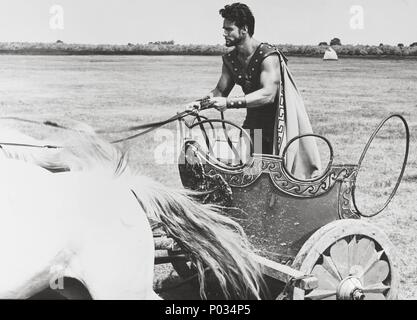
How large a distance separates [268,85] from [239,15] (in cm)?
38

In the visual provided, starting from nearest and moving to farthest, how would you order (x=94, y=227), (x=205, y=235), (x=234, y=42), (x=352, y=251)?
(x=94, y=227), (x=205, y=235), (x=352, y=251), (x=234, y=42)

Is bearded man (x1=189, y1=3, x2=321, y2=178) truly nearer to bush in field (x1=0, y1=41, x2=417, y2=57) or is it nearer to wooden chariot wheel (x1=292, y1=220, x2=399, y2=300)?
bush in field (x1=0, y1=41, x2=417, y2=57)

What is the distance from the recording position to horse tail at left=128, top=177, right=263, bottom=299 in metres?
2.62

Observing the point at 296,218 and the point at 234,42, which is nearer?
the point at 296,218

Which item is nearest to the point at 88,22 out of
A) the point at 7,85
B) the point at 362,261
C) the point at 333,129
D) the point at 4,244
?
the point at 7,85

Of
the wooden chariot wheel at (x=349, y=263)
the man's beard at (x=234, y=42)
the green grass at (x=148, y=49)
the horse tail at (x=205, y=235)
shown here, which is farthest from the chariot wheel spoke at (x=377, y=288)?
the man's beard at (x=234, y=42)

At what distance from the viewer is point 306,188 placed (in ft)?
8.98

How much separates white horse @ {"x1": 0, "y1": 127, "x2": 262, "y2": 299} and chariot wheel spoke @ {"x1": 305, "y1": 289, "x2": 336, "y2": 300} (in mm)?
273

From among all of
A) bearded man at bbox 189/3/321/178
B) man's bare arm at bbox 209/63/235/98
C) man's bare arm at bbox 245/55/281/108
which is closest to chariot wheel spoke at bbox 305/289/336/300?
bearded man at bbox 189/3/321/178

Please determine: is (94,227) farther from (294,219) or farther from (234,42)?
(234,42)

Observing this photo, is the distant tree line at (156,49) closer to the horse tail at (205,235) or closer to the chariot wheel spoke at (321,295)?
the horse tail at (205,235)

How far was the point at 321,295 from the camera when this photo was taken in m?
2.76

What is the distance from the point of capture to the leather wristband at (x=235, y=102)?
2.81 metres

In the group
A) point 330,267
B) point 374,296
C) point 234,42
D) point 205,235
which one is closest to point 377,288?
point 374,296
